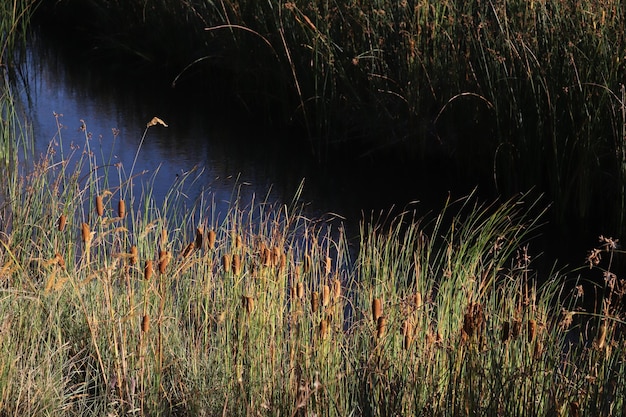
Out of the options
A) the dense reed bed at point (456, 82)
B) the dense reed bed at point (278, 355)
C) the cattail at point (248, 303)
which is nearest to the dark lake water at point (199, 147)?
the dense reed bed at point (456, 82)

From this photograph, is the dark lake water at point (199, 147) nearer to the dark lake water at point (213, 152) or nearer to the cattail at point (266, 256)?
the dark lake water at point (213, 152)

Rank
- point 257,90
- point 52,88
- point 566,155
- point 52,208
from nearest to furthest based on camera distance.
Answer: point 52,208 → point 566,155 → point 257,90 → point 52,88

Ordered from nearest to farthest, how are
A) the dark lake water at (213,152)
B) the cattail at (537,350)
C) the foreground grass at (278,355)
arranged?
the cattail at (537,350) < the foreground grass at (278,355) < the dark lake water at (213,152)

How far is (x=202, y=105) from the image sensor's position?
7281 millimetres

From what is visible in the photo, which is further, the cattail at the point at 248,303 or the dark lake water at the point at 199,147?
the dark lake water at the point at 199,147

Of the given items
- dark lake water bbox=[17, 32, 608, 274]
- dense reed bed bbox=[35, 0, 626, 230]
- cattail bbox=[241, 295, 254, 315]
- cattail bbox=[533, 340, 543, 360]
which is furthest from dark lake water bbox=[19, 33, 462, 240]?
cattail bbox=[533, 340, 543, 360]

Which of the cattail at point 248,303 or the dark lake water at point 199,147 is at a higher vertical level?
the cattail at point 248,303

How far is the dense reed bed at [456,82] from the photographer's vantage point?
489 cm

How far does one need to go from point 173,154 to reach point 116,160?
1.38 ft

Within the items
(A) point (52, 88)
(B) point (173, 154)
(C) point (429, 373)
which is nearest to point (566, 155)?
(B) point (173, 154)

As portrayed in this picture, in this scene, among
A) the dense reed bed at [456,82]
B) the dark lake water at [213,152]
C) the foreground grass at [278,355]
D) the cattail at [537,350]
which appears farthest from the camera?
the dark lake water at [213,152]

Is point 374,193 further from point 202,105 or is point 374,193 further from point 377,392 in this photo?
point 377,392

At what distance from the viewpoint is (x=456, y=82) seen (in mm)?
5570

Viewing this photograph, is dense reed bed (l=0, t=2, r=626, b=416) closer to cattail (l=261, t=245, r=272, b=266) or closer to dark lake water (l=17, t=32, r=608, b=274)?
cattail (l=261, t=245, r=272, b=266)
